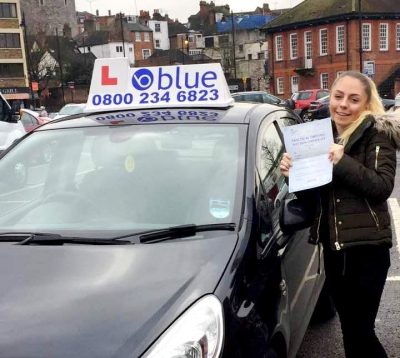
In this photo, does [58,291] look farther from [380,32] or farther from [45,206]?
[380,32]

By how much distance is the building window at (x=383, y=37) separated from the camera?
4697cm

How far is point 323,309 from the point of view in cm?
416

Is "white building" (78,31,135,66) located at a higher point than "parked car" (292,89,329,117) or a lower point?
higher

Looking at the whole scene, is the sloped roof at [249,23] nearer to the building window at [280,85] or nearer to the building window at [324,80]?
the building window at [280,85]

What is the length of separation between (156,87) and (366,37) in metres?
46.9

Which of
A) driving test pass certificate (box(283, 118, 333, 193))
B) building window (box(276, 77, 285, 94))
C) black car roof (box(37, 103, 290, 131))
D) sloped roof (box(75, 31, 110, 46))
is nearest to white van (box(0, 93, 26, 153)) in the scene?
black car roof (box(37, 103, 290, 131))

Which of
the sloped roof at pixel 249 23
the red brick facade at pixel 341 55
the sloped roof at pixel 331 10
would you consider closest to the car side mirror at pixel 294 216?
the red brick facade at pixel 341 55

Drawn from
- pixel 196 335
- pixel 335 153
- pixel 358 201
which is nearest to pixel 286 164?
pixel 335 153

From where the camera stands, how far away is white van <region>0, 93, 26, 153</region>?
37.6 feet

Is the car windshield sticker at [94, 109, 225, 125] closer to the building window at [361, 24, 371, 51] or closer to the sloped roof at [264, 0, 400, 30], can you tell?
the sloped roof at [264, 0, 400, 30]

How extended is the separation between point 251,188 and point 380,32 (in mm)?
48377

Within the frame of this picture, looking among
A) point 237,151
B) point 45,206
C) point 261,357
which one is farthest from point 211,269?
point 45,206

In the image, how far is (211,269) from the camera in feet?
7.08

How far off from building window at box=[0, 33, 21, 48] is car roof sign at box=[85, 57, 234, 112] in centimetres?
6314
